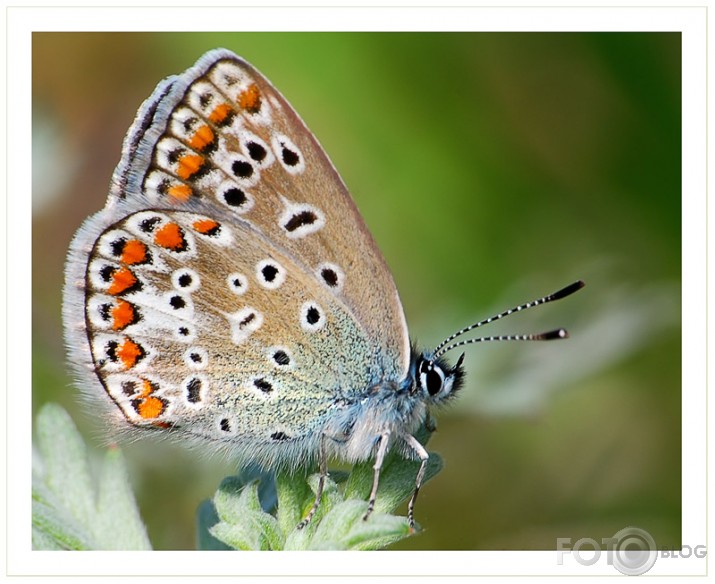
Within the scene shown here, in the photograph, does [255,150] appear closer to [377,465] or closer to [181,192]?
[181,192]

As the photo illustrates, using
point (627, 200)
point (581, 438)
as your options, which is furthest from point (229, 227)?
point (627, 200)

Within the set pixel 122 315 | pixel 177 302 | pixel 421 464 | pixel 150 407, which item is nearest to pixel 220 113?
pixel 177 302

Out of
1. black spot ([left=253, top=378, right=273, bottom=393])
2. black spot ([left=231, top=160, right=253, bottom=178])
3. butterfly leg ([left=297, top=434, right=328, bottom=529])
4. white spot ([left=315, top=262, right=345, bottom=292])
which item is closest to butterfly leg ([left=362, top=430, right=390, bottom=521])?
butterfly leg ([left=297, top=434, right=328, bottom=529])

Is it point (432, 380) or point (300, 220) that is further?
point (432, 380)

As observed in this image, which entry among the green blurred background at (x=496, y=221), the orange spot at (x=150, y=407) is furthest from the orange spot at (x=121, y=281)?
the green blurred background at (x=496, y=221)

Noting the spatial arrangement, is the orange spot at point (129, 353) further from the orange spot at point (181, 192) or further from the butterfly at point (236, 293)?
the orange spot at point (181, 192)

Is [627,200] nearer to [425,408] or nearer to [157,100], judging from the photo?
[425,408]
